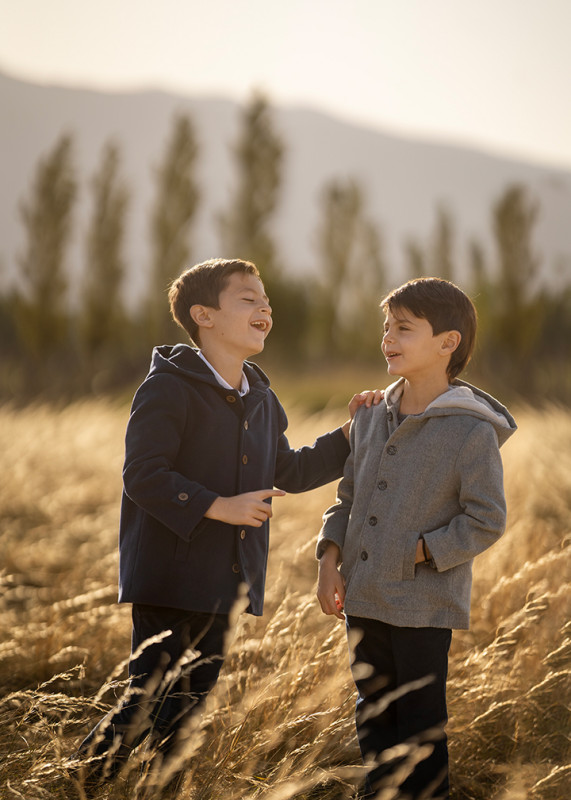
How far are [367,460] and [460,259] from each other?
3453 centimetres

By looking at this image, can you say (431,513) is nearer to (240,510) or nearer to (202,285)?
(240,510)

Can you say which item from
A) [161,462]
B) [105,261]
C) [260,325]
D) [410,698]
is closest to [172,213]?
[105,261]

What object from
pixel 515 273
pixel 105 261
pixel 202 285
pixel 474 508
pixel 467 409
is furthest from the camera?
pixel 105 261

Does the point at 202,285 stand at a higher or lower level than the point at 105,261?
lower

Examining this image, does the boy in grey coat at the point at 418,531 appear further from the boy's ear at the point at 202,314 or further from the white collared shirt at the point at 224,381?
the boy's ear at the point at 202,314

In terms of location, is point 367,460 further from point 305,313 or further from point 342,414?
point 305,313

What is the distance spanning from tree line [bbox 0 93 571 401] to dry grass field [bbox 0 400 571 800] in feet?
52.1

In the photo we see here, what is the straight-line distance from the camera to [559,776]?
2.35 m

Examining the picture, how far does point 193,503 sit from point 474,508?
2.40 ft

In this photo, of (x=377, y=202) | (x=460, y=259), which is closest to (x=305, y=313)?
(x=460, y=259)

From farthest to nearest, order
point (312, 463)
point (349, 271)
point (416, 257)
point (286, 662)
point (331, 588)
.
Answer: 1. point (416, 257)
2. point (349, 271)
3. point (286, 662)
4. point (312, 463)
5. point (331, 588)

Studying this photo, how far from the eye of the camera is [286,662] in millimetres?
2883

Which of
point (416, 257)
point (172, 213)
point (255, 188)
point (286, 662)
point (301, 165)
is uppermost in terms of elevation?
point (301, 165)

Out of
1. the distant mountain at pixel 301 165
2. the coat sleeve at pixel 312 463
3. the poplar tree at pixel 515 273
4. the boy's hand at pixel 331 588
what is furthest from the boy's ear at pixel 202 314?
the distant mountain at pixel 301 165
